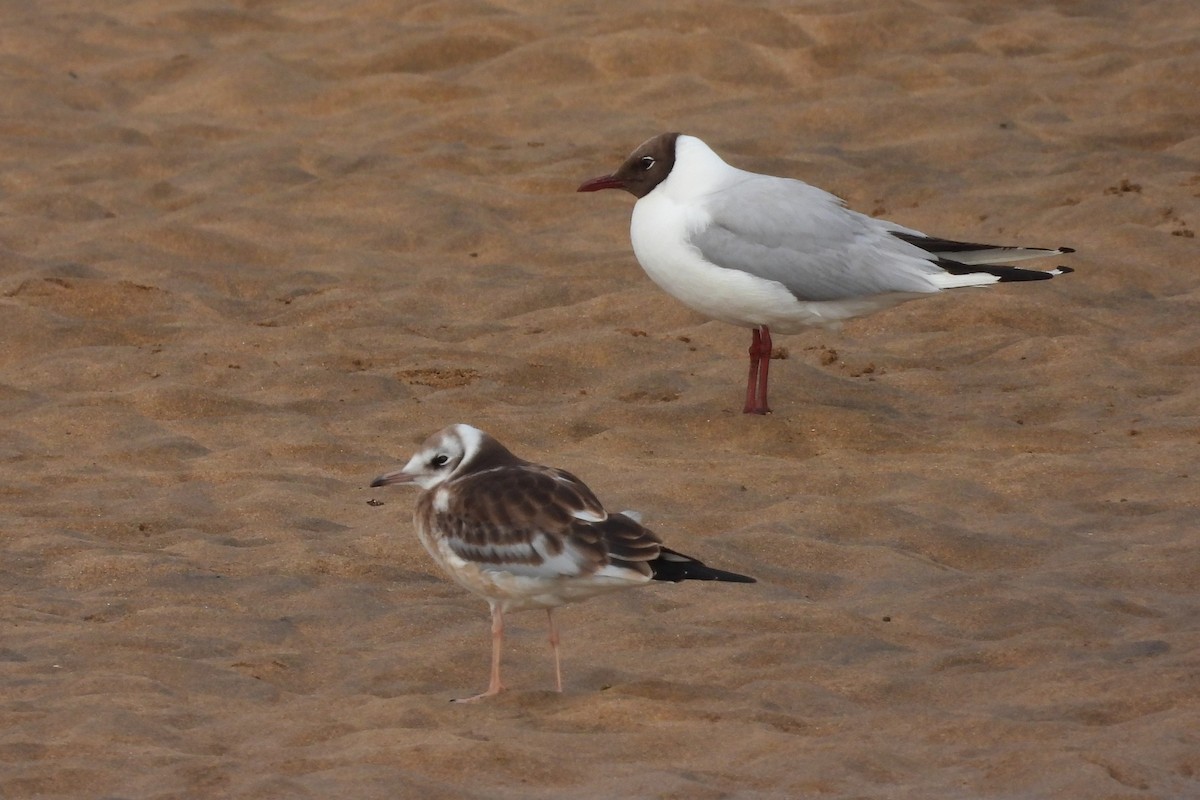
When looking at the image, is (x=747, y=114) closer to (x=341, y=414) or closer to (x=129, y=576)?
(x=341, y=414)

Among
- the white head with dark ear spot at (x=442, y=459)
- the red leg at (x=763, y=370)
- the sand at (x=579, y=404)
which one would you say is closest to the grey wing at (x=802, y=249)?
the red leg at (x=763, y=370)

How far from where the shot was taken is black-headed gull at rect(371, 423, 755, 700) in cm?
534

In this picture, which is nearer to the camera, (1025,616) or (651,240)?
(1025,616)

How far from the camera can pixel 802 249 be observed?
8625 millimetres

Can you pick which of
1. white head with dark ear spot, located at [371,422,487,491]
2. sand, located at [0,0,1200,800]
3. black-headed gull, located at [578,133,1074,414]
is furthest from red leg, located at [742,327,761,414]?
white head with dark ear spot, located at [371,422,487,491]

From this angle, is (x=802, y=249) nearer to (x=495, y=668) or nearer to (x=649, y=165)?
(x=649, y=165)

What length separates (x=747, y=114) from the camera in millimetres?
12406

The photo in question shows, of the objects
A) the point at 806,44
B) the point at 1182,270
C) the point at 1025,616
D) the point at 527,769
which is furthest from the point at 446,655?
the point at 806,44

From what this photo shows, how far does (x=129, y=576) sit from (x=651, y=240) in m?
3.26

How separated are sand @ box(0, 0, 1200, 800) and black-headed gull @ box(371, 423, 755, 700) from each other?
0.33 metres

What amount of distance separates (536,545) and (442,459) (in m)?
0.60

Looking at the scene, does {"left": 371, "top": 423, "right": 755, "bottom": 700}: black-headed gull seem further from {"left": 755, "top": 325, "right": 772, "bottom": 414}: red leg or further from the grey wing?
the grey wing

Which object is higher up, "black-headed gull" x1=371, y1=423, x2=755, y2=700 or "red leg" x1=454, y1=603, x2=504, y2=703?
"black-headed gull" x1=371, y1=423, x2=755, y2=700

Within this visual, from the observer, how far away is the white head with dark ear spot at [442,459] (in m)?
5.79
